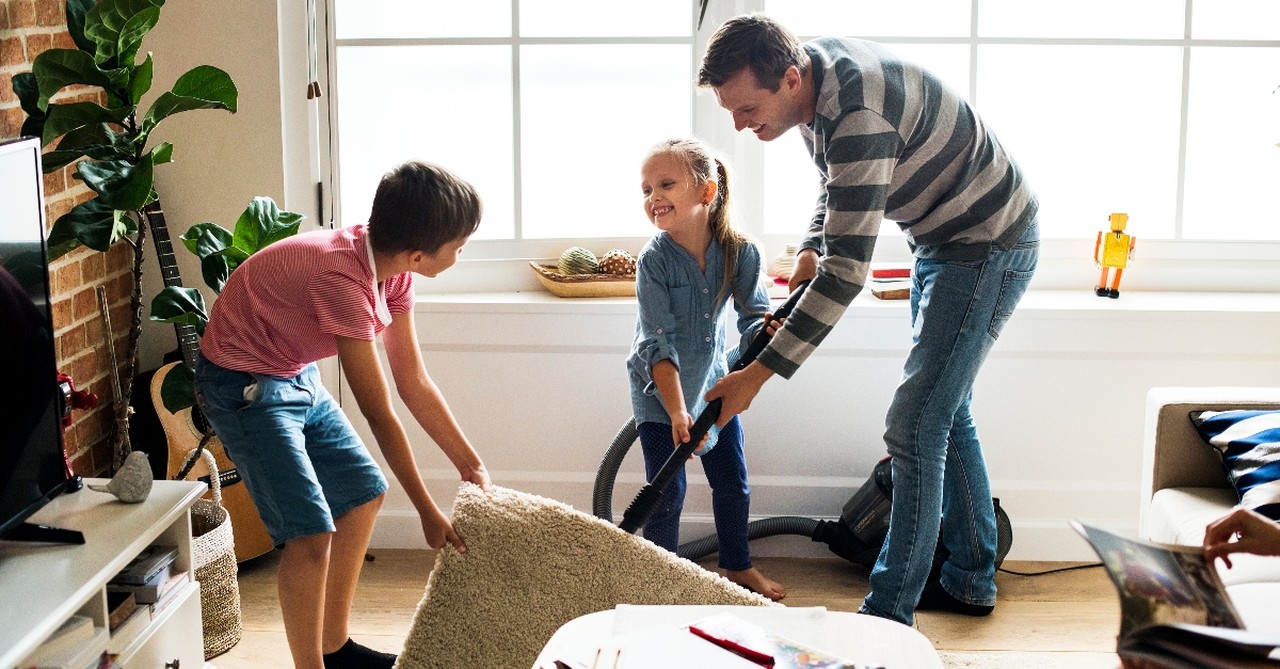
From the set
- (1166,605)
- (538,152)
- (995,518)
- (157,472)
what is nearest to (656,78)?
(538,152)

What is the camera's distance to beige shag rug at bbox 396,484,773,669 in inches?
79.2

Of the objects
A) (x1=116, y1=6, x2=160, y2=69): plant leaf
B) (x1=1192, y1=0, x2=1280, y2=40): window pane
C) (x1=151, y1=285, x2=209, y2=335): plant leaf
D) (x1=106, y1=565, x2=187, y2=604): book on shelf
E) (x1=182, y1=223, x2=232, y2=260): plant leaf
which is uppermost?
(x1=1192, y1=0, x2=1280, y2=40): window pane

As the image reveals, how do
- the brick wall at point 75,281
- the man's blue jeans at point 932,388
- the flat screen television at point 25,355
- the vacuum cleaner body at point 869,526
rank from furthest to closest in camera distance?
1. the vacuum cleaner body at point 869,526
2. the brick wall at point 75,281
3. the man's blue jeans at point 932,388
4. the flat screen television at point 25,355

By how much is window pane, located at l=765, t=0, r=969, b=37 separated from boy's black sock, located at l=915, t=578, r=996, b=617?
137 centimetres

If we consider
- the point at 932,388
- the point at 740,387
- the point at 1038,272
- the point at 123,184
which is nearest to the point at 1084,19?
the point at 1038,272

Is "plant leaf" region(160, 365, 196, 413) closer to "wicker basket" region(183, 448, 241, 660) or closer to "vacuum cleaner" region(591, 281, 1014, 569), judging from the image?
"wicker basket" region(183, 448, 241, 660)

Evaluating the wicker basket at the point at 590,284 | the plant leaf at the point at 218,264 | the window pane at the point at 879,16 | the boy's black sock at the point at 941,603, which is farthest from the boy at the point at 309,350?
the window pane at the point at 879,16

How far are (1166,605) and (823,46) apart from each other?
116cm

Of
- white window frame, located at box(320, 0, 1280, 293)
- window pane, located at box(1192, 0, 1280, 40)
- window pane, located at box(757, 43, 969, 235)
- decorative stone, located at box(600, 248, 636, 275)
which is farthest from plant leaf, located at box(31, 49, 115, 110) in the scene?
window pane, located at box(1192, 0, 1280, 40)

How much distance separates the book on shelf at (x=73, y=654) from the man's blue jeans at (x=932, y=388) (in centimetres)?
141

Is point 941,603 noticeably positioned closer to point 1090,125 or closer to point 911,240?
point 911,240

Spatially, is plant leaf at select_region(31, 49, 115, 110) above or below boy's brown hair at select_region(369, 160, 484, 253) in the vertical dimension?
above

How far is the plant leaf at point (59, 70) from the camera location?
91.5 inches

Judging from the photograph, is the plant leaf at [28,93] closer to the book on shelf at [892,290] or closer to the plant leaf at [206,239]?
the plant leaf at [206,239]
